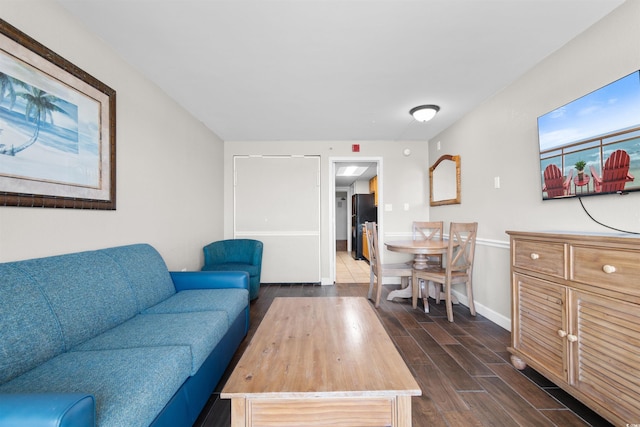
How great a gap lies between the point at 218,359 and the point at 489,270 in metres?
2.71

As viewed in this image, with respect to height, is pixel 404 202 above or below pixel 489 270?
above

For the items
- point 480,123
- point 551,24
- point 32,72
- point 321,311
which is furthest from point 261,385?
point 480,123

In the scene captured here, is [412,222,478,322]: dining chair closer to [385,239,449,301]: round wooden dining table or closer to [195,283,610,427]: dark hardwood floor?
[385,239,449,301]: round wooden dining table

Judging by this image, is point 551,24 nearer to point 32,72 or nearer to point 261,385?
point 261,385

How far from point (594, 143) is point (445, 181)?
214cm

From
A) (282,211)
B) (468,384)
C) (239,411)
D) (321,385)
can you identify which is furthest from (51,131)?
(282,211)

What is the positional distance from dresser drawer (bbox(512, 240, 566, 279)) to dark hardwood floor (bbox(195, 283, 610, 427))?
0.75 m

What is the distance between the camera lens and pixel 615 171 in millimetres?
1560

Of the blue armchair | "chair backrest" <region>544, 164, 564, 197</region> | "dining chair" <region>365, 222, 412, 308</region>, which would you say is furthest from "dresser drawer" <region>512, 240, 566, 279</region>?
the blue armchair

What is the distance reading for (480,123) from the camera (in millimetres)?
2984

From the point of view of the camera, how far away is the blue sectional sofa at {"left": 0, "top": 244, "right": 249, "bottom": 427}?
0.87 metres

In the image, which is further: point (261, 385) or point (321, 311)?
point (321, 311)

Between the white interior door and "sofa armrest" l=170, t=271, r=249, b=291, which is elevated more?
the white interior door

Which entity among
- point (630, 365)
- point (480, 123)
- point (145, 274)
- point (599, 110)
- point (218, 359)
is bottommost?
point (218, 359)
